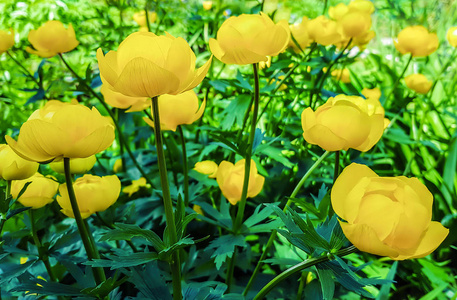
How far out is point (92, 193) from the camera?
51 centimetres

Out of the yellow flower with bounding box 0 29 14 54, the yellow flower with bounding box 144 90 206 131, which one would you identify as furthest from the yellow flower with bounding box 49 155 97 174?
the yellow flower with bounding box 0 29 14 54

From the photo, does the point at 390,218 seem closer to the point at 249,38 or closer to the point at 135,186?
the point at 249,38

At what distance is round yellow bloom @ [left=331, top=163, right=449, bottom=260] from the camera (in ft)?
1.09

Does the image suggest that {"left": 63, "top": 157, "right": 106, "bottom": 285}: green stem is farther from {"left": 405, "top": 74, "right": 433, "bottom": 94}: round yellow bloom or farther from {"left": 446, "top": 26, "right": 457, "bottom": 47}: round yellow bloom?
{"left": 446, "top": 26, "right": 457, "bottom": 47}: round yellow bloom

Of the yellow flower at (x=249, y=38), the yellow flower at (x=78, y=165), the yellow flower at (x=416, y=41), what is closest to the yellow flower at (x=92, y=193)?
the yellow flower at (x=78, y=165)

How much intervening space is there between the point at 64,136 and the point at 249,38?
26 centimetres

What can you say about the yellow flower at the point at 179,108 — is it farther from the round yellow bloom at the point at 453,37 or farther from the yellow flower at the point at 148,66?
the round yellow bloom at the point at 453,37

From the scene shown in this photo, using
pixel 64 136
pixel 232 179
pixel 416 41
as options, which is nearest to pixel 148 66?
pixel 64 136

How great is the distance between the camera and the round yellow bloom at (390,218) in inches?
13.1

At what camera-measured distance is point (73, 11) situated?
1801 millimetres

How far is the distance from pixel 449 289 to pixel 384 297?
512mm

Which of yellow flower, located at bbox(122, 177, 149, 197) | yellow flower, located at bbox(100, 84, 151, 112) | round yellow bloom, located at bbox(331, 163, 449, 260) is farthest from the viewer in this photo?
yellow flower, located at bbox(122, 177, 149, 197)

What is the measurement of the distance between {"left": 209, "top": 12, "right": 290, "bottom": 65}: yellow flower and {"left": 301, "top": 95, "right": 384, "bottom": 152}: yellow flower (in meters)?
0.11

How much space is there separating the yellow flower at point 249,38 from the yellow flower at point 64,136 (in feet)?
0.64
